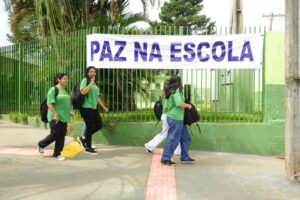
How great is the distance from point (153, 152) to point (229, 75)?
2.32 metres

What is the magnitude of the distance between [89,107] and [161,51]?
2.10 meters

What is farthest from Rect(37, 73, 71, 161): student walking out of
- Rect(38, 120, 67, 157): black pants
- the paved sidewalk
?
the paved sidewalk

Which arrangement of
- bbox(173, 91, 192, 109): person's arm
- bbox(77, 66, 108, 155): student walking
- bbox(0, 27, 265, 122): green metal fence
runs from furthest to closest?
bbox(0, 27, 265, 122): green metal fence → bbox(77, 66, 108, 155): student walking → bbox(173, 91, 192, 109): person's arm

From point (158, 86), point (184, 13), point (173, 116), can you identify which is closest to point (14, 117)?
point (158, 86)

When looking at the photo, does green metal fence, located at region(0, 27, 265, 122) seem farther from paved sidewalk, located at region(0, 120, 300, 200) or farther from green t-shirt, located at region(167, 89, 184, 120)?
green t-shirt, located at region(167, 89, 184, 120)

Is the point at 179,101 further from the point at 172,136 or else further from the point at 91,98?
the point at 91,98

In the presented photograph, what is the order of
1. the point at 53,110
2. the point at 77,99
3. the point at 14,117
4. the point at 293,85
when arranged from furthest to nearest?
the point at 14,117 < the point at 77,99 < the point at 53,110 < the point at 293,85

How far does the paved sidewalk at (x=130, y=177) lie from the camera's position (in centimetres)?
615

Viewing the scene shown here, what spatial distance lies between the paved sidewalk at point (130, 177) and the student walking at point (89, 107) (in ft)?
0.88

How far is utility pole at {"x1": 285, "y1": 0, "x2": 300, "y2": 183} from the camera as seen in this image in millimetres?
7047

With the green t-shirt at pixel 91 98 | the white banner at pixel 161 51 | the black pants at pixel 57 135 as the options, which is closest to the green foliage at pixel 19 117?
the white banner at pixel 161 51

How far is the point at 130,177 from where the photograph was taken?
7105 mm

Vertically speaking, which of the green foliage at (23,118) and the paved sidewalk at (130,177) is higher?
the green foliage at (23,118)

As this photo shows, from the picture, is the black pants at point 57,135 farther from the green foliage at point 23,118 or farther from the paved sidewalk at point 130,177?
the green foliage at point 23,118
